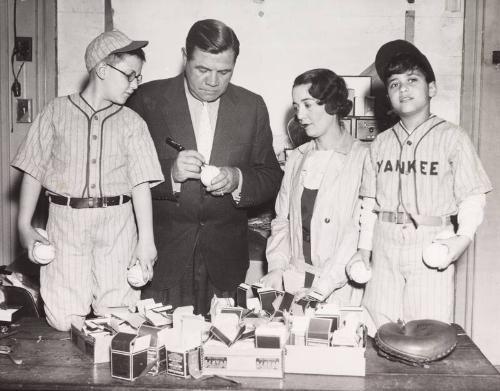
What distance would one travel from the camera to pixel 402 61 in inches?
103

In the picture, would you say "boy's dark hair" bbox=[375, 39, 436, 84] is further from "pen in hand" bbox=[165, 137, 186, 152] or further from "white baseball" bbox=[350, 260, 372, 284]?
"pen in hand" bbox=[165, 137, 186, 152]

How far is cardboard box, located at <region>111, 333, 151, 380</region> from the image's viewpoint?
6.40 ft

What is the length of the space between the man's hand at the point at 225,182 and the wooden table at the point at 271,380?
104cm

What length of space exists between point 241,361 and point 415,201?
1.13 m

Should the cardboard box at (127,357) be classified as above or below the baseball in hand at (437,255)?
below

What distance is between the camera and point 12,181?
409 cm

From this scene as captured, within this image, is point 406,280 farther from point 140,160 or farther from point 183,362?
point 140,160

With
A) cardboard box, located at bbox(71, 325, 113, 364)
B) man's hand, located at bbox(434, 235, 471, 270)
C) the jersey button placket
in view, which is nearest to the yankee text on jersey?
man's hand, located at bbox(434, 235, 471, 270)

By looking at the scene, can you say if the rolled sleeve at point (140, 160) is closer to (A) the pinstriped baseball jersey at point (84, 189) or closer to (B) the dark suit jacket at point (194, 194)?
(A) the pinstriped baseball jersey at point (84, 189)

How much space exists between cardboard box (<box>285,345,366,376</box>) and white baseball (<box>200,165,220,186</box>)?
101 cm

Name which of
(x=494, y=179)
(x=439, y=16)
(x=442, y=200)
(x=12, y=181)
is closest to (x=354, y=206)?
(x=442, y=200)

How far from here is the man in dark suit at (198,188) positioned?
2.97 metres

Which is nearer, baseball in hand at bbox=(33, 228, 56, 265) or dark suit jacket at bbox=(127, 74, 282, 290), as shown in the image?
baseball in hand at bbox=(33, 228, 56, 265)

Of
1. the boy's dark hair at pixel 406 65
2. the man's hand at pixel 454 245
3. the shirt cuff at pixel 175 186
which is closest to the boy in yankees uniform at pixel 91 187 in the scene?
the shirt cuff at pixel 175 186
